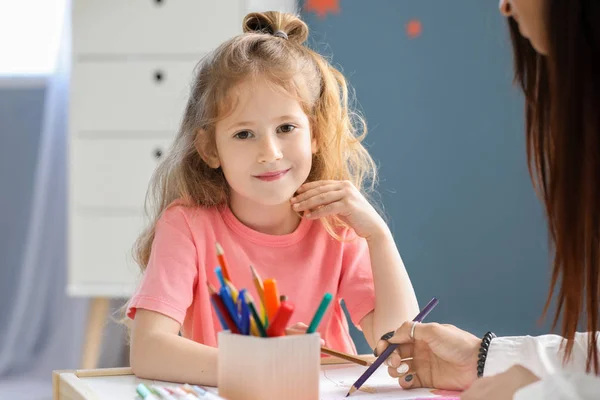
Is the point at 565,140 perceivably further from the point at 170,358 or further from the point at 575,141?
the point at 170,358

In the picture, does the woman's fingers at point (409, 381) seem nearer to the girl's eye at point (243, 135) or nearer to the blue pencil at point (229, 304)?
the blue pencil at point (229, 304)

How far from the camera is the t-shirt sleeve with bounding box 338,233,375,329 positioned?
127 centimetres

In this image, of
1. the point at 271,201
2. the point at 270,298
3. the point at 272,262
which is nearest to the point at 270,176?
the point at 271,201

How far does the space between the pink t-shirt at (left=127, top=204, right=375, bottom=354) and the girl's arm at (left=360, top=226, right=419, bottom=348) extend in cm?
3

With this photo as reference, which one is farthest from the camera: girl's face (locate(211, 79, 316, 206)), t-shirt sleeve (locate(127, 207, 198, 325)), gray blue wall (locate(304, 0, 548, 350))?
gray blue wall (locate(304, 0, 548, 350))

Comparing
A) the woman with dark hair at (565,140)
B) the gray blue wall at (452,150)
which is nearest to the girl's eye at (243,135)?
the woman with dark hair at (565,140)

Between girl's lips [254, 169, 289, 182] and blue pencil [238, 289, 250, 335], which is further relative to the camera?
girl's lips [254, 169, 289, 182]

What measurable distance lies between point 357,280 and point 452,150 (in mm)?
1530

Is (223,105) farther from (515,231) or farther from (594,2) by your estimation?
(515,231)

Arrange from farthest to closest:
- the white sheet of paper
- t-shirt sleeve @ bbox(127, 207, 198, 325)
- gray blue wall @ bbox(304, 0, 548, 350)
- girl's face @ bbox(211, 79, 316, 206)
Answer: gray blue wall @ bbox(304, 0, 548, 350), girl's face @ bbox(211, 79, 316, 206), t-shirt sleeve @ bbox(127, 207, 198, 325), the white sheet of paper

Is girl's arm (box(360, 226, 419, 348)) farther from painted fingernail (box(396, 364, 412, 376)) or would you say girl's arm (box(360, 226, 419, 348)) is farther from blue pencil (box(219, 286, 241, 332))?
blue pencil (box(219, 286, 241, 332))

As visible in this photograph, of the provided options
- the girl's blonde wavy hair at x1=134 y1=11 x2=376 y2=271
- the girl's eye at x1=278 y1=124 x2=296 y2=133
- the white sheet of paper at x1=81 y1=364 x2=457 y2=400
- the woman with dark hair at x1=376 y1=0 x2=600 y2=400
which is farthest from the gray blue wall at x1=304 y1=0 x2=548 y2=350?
the woman with dark hair at x1=376 y1=0 x2=600 y2=400

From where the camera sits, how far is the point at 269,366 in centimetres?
78

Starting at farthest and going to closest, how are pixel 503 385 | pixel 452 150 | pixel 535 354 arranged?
pixel 452 150 < pixel 535 354 < pixel 503 385
